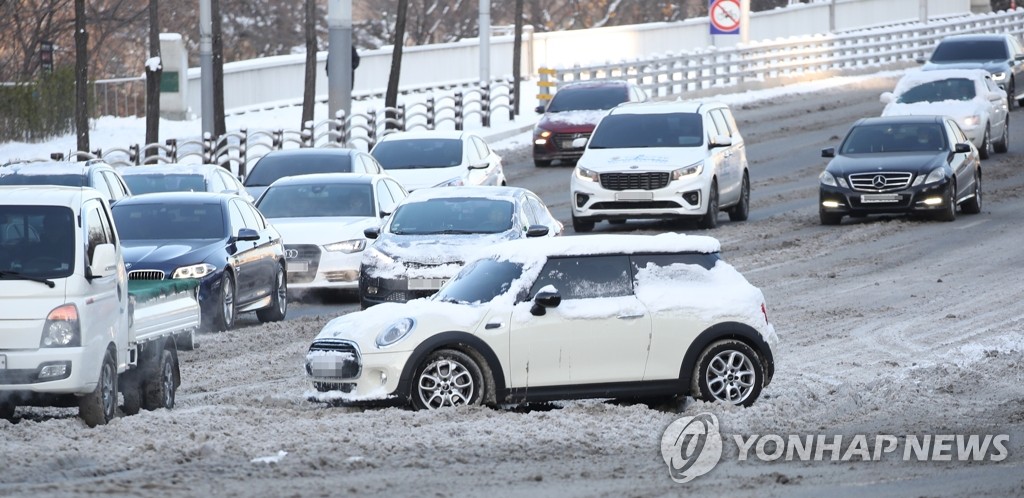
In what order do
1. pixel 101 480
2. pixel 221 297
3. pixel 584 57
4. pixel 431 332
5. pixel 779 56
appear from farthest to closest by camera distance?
1. pixel 584 57
2. pixel 779 56
3. pixel 221 297
4. pixel 431 332
5. pixel 101 480

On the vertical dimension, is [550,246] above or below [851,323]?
above

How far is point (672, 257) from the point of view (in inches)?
501

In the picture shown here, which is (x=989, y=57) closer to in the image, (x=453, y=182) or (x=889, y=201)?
(x=889, y=201)

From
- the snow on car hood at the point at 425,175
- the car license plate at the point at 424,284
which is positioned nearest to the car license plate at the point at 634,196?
the snow on car hood at the point at 425,175

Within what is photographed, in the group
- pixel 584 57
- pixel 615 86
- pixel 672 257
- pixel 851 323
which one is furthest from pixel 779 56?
pixel 672 257

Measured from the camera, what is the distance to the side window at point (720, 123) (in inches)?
1084

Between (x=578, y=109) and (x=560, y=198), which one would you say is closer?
(x=560, y=198)

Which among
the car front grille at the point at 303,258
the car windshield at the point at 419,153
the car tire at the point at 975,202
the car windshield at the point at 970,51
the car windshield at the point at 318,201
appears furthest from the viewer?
the car windshield at the point at 970,51

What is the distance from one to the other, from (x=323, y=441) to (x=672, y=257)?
3211 millimetres

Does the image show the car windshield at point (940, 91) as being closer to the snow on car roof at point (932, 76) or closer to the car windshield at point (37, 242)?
the snow on car roof at point (932, 76)

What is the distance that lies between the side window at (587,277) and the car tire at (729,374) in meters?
0.70

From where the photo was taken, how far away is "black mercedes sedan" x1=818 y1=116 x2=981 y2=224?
25656mm

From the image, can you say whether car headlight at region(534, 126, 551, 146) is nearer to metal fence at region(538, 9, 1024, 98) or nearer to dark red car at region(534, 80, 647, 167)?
dark red car at region(534, 80, 647, 167)

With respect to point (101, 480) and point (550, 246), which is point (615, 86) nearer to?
point (550, 246)
